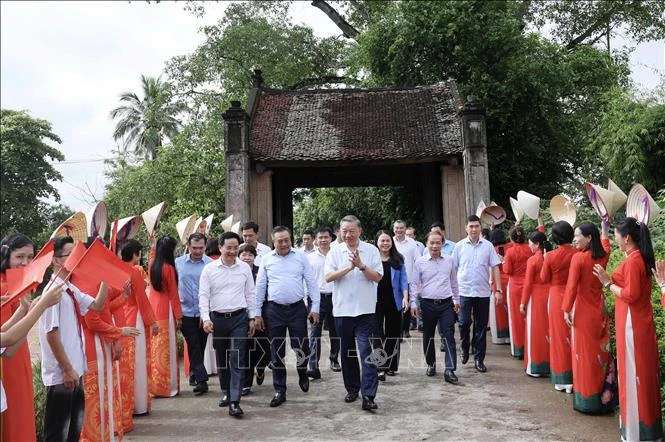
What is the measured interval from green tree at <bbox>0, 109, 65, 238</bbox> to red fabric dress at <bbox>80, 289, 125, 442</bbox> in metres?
22.8

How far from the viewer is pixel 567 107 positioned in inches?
882

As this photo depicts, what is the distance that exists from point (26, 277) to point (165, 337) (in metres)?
3.62

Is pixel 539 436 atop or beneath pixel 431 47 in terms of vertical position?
beneath

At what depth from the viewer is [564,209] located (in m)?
7.12

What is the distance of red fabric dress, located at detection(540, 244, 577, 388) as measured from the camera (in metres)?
6.27

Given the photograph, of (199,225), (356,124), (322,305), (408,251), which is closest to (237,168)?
(356,124)

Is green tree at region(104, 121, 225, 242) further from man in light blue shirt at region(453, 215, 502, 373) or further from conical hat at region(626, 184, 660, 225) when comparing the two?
conical hat at region(626, 184, 660, 225)

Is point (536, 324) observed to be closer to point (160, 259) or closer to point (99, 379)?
point (160, 259)

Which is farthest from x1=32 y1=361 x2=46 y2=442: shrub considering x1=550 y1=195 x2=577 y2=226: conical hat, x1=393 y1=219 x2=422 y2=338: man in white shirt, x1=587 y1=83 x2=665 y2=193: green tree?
x1=587 y1=83 x2=665 y2=193: green tree

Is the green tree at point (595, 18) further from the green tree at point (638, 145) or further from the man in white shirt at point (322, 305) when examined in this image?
the man in white shirt at point (322, 305)

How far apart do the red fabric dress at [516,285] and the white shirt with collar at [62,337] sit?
586cm

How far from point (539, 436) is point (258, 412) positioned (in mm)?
2708

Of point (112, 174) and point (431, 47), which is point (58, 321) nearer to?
point (431, 47)

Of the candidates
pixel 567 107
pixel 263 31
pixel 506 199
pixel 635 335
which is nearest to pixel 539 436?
pixel 635 335
